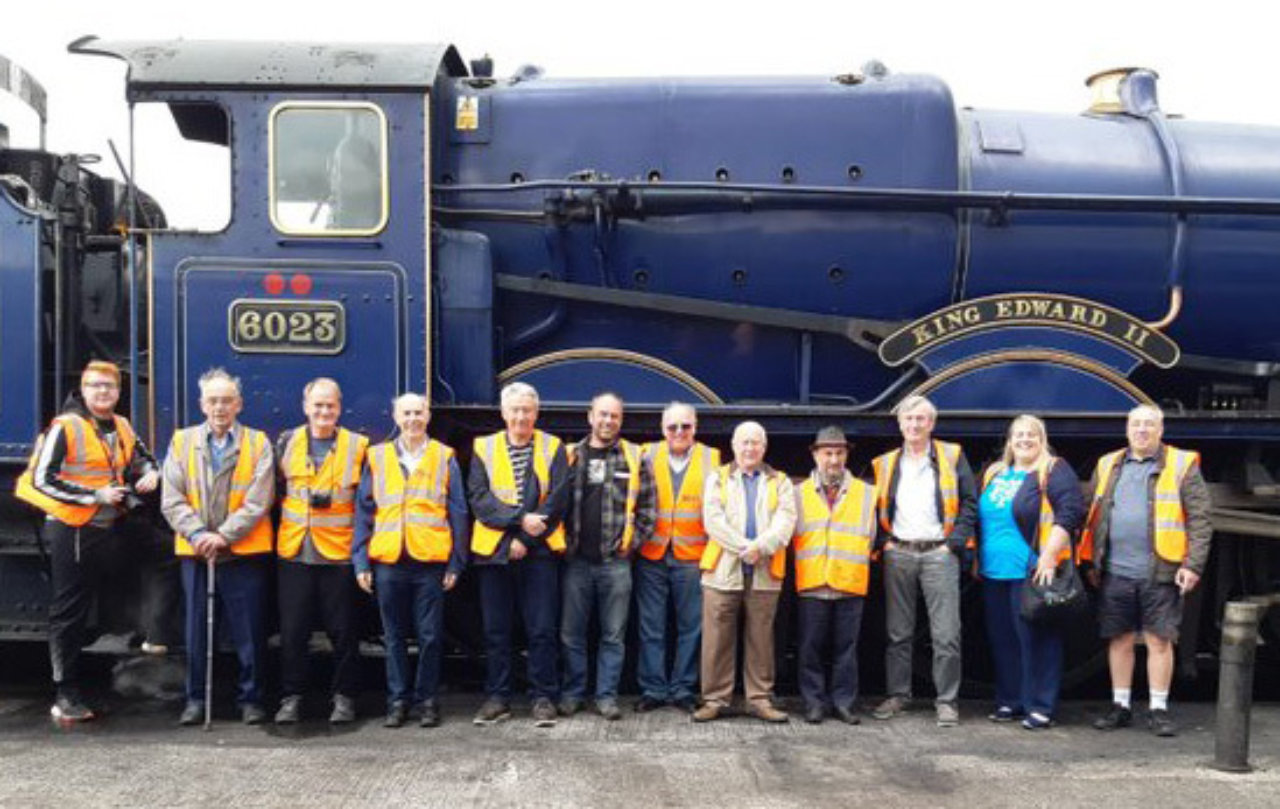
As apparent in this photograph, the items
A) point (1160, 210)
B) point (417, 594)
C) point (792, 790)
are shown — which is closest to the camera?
point (792, 790)

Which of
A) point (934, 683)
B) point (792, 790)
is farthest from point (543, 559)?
point (934, 683)

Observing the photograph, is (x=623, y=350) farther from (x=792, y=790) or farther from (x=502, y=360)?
(x=792, y=790)

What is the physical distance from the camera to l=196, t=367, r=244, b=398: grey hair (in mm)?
6414

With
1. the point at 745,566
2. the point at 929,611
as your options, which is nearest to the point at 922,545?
the point at 929,611

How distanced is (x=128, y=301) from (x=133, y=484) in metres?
1.24

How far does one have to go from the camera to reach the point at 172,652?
7031 millimetres

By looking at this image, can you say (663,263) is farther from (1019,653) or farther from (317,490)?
(1019,653)

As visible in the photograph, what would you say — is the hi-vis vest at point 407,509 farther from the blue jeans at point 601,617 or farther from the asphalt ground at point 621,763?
the asphalt ground at point 621,763

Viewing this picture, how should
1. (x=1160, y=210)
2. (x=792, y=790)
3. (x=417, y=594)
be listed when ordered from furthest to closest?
(x=1160, y=210)
(x=417, y=594)
(x=792, y=790)

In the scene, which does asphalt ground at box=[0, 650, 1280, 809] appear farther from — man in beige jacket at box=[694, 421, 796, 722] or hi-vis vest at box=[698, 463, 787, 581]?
hi-vis vest at box=[698, 463, 787, 581]

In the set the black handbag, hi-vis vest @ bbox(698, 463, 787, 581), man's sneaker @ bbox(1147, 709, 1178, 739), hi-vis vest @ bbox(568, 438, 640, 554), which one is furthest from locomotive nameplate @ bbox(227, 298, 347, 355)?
man's sneaker @ bbox(1147, 709, 1178, 739)

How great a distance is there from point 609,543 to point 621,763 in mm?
Result: 1289

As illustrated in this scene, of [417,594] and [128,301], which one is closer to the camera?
[417,594]

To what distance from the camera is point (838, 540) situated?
6.73 meters
